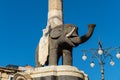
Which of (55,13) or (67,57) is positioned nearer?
(67,57)

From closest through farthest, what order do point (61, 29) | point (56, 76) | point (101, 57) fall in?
point (56, 76)
point (61, 29)
point (101, 57)

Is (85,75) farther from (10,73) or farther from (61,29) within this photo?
(10,73)

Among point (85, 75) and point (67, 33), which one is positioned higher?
point (67, 33)

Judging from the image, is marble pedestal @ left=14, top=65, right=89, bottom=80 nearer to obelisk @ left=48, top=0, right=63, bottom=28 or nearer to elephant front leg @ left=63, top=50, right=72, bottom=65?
elephant front leg @ left=63, top=50, right=72, bottom=65

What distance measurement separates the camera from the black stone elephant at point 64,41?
1972cm

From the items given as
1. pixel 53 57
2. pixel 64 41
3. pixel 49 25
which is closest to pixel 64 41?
pixel 64 41

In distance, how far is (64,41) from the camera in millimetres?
19734

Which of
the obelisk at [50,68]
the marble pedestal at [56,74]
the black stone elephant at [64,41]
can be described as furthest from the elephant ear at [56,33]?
the marble pedestal at [56,74]

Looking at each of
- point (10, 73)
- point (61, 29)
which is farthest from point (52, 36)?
point (10, 73)

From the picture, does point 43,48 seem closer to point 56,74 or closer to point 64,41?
point 64,41

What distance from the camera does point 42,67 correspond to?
19.4 meters

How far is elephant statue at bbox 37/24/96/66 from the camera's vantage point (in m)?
19.7

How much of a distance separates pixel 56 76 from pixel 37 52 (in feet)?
7.90

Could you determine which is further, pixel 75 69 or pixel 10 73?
pixel 10 73
